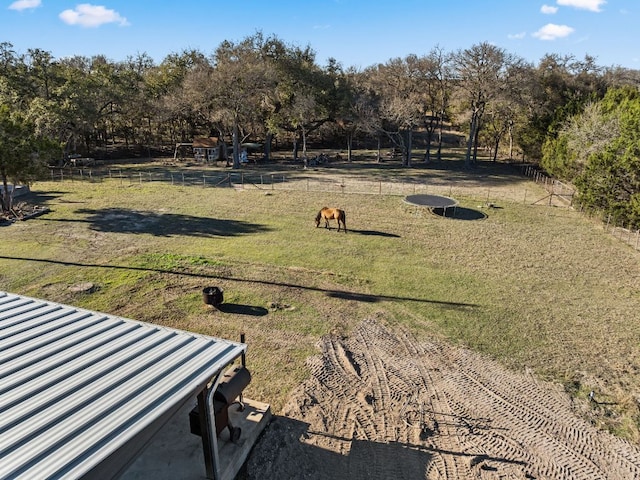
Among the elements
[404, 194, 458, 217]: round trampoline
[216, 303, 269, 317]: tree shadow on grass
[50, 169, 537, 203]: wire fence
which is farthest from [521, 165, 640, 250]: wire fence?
[216, 303, 269, 317]: tree shadow on grass

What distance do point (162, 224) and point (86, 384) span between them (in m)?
15.7

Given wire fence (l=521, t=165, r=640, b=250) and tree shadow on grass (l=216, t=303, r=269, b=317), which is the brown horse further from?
wire fence (l=521, t=165, r=640, b=250)

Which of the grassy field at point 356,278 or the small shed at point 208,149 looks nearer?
the grassy field at point 356,278

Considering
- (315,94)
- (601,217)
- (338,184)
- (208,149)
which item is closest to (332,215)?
(338,184)

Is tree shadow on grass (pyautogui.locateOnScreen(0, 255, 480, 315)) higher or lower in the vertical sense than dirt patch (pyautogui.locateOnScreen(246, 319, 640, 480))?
higher

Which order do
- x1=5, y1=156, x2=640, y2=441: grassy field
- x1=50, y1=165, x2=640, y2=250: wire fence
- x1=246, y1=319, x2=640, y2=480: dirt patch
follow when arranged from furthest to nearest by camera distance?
Result: x1=50, y1=165, x2=640, y2=250: wire fence < x1=5, y1=156, x2=640, y2=441: grassy field < x1=246, y1=319, x2=640, y2=480: dirt patch

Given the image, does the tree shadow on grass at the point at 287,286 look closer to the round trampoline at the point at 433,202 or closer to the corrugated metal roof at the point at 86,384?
the corrugated metal roof at the point at 86,384

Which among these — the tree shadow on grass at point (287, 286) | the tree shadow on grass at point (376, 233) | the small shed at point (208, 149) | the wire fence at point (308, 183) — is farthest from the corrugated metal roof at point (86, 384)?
the small shed at point (208, 149)

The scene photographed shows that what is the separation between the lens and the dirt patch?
22.4 feet

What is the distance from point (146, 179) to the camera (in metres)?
31.6

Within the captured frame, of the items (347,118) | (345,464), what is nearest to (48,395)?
(345,464)

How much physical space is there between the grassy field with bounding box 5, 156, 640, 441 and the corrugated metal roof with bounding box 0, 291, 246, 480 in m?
3.01

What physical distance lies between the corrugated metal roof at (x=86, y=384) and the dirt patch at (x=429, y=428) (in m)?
2.43

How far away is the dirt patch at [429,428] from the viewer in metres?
6.83
